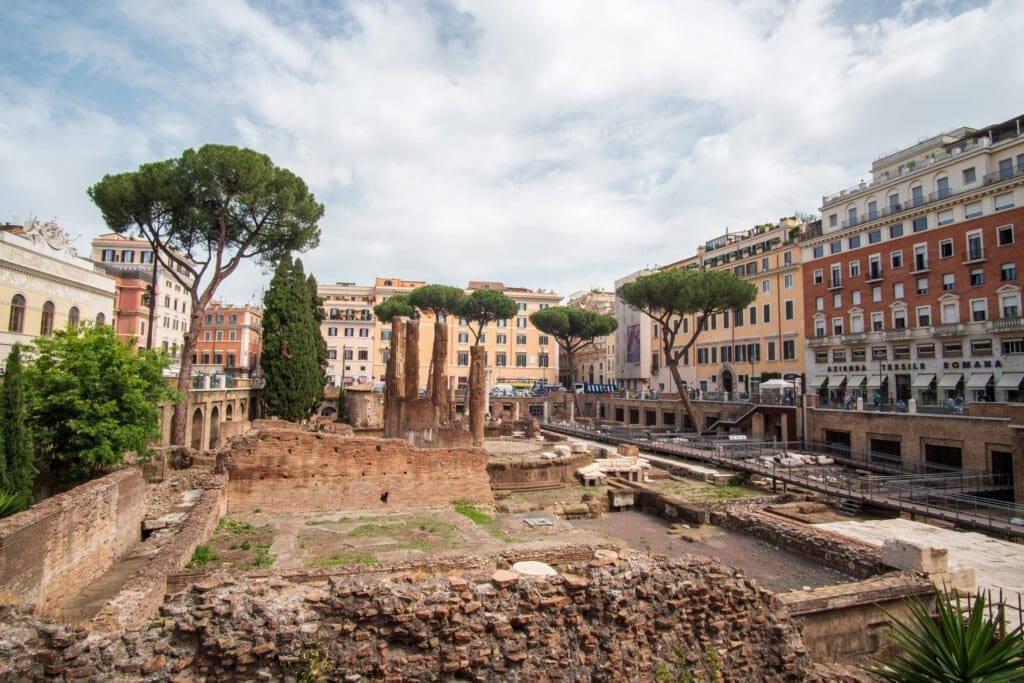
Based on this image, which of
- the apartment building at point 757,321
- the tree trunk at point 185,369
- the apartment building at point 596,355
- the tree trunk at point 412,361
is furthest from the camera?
the apartment building at point 596,355

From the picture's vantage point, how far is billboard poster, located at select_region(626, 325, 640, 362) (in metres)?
66.2

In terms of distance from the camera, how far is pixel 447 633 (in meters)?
6.75

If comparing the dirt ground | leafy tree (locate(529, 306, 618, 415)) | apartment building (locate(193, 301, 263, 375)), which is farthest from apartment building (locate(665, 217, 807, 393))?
apartment building (locate(193, 301, 263, 375))

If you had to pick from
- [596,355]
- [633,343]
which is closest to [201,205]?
[633,343]

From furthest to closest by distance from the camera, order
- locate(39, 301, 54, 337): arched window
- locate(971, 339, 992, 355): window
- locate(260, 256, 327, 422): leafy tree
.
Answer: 1. locate(260, 256, 327, 422): leafy tree
2. locate(971, 339, 992, 355): window
3. locate(39, 301, 54, 337): arched window

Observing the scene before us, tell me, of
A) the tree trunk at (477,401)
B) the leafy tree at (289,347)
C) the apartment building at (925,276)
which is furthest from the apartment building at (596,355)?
the tree trunk at (477,401)

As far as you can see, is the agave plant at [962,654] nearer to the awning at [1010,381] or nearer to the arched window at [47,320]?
the arched window at [47,320]

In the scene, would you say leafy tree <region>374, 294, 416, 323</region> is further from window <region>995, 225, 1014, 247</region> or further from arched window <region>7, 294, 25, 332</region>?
window <region>995, 225, 1014, 247</region>

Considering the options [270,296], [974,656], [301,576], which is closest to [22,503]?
[301,576]

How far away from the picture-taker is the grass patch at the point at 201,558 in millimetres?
10734

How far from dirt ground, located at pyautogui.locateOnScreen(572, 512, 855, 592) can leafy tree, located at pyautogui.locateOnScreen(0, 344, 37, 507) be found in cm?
1439

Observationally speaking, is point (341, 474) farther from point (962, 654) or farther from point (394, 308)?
point (394, 308)

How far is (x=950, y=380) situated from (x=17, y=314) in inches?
1947

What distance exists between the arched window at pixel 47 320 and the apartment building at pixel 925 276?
4735 centimetres
